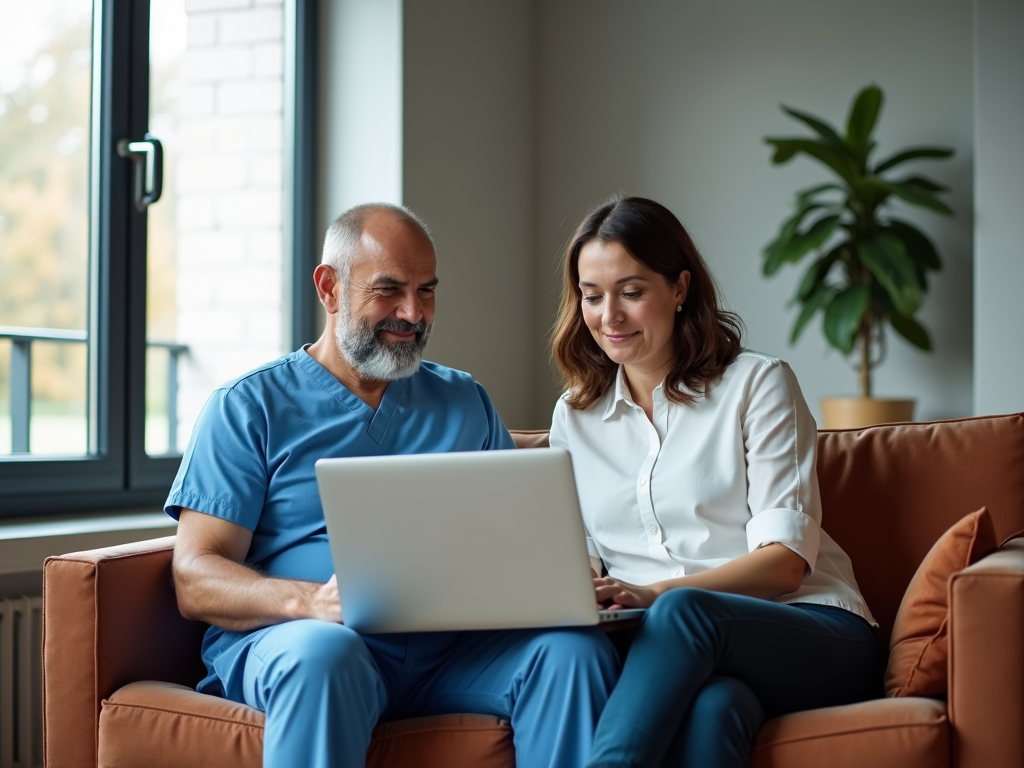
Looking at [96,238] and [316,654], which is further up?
[96,238]

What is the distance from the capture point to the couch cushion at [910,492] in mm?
1870

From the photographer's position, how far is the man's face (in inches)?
72.9

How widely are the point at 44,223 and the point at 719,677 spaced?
2009 millimetres

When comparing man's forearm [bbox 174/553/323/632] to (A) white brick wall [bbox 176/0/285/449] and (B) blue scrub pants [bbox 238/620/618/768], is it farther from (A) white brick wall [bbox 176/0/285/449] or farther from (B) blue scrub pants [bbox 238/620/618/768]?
(A) white brick wall [bbox 176/0/285/449]

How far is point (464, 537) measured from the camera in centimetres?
134

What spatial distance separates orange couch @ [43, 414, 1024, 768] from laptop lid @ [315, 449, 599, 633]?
0.27 metres

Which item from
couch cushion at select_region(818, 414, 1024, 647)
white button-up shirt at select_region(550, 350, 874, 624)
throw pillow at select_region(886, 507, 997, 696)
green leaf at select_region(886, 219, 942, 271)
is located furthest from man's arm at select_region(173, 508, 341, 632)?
green leaf at select_region(886, 219, 942, 271)

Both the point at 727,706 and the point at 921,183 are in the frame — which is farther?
the point at 921,183

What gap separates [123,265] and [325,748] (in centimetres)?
165

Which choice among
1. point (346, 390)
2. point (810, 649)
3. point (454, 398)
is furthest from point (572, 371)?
point (810, 649)

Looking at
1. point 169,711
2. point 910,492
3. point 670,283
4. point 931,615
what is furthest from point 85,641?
point 910,492

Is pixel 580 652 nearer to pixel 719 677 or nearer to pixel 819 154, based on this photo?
pixel 719 677

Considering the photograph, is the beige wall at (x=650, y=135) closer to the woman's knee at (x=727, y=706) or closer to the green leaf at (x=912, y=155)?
the green leaf at (x=912, y=155)

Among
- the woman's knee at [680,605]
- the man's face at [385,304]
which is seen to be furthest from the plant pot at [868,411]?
the woman's knee at [680,605]
